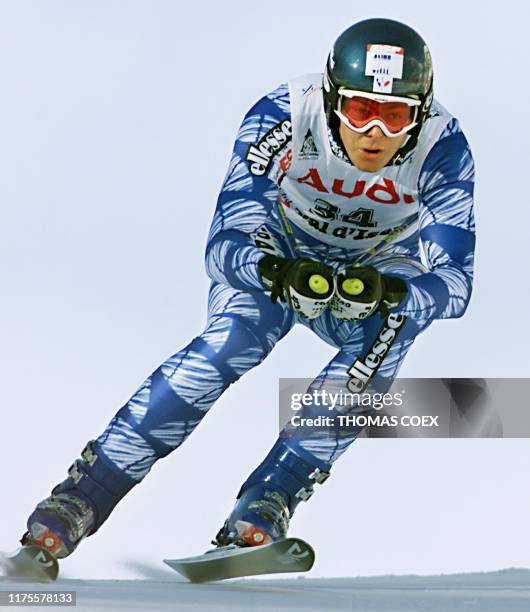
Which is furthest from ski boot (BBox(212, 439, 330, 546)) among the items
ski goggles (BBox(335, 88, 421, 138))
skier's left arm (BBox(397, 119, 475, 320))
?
ski goggles (BBox(335, 88, 421, 138))

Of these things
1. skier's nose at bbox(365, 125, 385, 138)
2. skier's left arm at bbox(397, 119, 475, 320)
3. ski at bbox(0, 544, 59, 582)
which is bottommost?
ski at bbox(0, 544, 59, 582)

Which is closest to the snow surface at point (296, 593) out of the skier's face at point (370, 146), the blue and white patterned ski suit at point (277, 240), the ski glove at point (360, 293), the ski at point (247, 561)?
the ski at point (247, 561)

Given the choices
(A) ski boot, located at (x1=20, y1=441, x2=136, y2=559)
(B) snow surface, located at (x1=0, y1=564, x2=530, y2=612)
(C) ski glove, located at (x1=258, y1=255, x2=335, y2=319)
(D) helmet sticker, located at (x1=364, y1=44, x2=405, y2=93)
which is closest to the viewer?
(B) snow surface, located at (x1=0, y1=564, x2=530, y2=612)

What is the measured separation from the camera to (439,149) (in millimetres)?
4168

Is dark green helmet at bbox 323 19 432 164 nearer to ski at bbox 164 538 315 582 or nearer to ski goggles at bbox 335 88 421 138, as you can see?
ski goggles at bbox 335 88 421 138

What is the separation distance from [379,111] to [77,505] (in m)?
1.38

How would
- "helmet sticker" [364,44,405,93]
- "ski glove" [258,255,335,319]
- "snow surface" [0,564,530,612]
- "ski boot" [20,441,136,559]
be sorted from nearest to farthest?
"snow surface" [0,564,530,612] → "ski glove" [258,255,335,319] → "helmet sticker" [364,44,405,93] → "ski boot" [20,441,136,559]

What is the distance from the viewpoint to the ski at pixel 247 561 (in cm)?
375

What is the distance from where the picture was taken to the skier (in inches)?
158

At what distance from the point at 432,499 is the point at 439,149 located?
136 centimetres

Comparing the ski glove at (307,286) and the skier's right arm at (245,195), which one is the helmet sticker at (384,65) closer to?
the skier's right arm at (245,195)

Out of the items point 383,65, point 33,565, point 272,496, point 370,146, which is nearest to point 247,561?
point 272,496

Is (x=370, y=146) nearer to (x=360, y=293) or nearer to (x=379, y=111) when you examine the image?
(x=379, y=111)

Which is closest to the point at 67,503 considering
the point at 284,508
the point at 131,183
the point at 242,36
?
the point at 284,508
